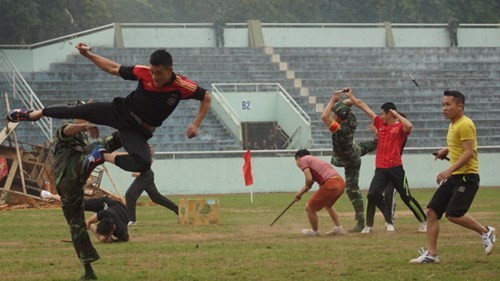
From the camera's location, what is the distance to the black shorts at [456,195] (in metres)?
13.4

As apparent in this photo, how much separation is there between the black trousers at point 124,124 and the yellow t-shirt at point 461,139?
12.0ft

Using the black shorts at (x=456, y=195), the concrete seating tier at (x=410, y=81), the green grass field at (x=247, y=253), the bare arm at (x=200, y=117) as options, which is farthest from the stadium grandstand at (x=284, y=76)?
the bare arm at (x=200, y=117)

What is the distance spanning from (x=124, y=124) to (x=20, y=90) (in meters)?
31.2

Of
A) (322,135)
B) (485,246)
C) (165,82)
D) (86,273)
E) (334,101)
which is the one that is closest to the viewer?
(86,273)

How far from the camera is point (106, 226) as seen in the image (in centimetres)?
1678

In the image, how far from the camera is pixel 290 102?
44938 mm

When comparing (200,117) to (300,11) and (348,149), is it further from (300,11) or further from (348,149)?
(300,11)

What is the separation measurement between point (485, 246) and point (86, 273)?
491cm

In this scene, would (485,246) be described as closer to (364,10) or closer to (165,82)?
(165,82)

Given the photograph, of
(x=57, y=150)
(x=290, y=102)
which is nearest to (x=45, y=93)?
(x=290, y=102)

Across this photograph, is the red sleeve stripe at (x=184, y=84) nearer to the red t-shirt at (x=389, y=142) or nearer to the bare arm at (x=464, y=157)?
the bare arm at (x=464, y=157)

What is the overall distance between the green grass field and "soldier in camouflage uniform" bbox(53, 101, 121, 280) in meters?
0.30

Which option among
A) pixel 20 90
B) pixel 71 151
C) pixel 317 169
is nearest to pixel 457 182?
Answer: pixel 71 151

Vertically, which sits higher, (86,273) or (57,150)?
(57,150)
